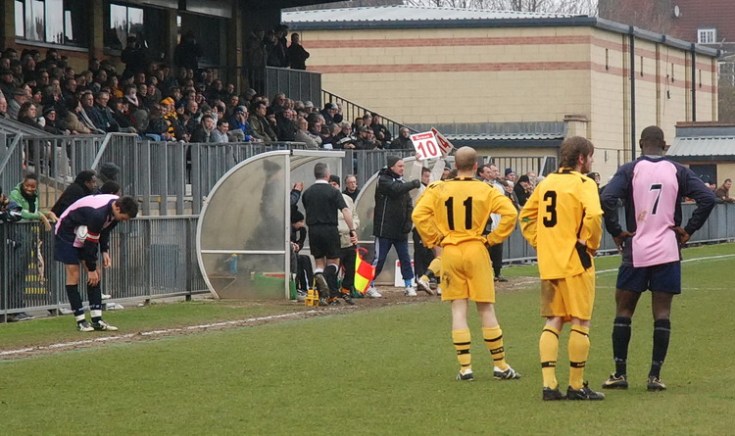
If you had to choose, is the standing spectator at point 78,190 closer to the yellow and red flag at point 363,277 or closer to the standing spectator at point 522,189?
the yellow and red flag at point 363,277

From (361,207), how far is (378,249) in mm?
2887

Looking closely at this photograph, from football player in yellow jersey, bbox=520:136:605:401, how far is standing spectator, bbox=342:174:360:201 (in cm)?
1307

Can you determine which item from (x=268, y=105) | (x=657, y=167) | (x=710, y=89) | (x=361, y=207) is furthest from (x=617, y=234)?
(x=710, y=89)

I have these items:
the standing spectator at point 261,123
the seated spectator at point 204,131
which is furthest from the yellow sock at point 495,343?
the standing spectator at point 261,123

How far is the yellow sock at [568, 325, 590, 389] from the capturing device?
11.0 m

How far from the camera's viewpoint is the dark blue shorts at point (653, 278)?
38.0 feet

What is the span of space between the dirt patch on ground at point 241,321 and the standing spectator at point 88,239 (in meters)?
0.37

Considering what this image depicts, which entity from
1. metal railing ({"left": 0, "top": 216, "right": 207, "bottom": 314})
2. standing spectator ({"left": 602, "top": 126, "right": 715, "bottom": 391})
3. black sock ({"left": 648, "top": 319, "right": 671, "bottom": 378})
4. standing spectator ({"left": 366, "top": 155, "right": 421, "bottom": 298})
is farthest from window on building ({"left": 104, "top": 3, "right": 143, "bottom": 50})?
black sock ({"left": 648, "top": 319, "right": 671, "bottom": 378})

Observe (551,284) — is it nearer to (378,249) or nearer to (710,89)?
(378,249)

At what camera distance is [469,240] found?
40.9ft

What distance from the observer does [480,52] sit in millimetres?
51969

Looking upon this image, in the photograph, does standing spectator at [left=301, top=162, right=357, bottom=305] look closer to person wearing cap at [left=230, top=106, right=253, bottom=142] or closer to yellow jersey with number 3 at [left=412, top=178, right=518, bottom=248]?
yellow jersey with number 3 at [left=412, top=178, right=518, bottom=248]

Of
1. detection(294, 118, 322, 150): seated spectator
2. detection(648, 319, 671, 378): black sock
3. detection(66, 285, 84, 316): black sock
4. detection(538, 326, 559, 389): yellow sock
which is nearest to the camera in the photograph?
detection(538, 326, 559, 389): yellow sock

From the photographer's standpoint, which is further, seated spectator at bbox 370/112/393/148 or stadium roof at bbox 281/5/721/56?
stadium roof at bbox 281/5/721/56
